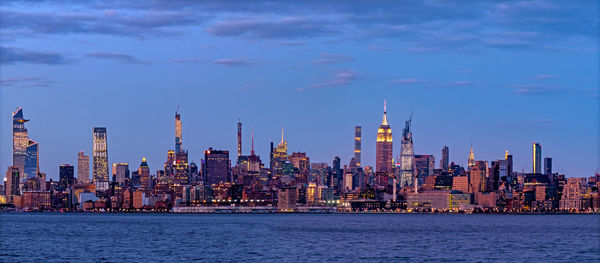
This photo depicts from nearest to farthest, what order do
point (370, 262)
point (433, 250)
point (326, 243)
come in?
point (370, 262) < point (433, 250) < point (326, 243)

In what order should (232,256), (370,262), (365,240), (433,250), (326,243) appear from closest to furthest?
(370,262), (232,256), (433,250), (326,243), (365,240)

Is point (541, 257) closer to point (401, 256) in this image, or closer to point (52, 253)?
point (401, 256)

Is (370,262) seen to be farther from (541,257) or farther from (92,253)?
(92,253)

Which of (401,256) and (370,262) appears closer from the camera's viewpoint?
(370,262)

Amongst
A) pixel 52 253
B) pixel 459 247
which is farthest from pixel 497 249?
pixel 52 253

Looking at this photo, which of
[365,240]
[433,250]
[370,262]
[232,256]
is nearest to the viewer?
[370,262]

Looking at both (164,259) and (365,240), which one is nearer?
(164,259)

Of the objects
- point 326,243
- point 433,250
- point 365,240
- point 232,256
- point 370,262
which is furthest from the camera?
point 365,240

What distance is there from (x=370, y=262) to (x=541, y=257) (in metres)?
19.6

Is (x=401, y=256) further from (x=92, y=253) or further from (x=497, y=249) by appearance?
(x=92, y=253)

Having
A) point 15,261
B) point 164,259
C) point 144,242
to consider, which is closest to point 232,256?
point 164,259

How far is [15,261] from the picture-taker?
82.6 m

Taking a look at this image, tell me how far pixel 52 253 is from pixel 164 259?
574 inches

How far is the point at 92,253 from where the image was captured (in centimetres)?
9319
